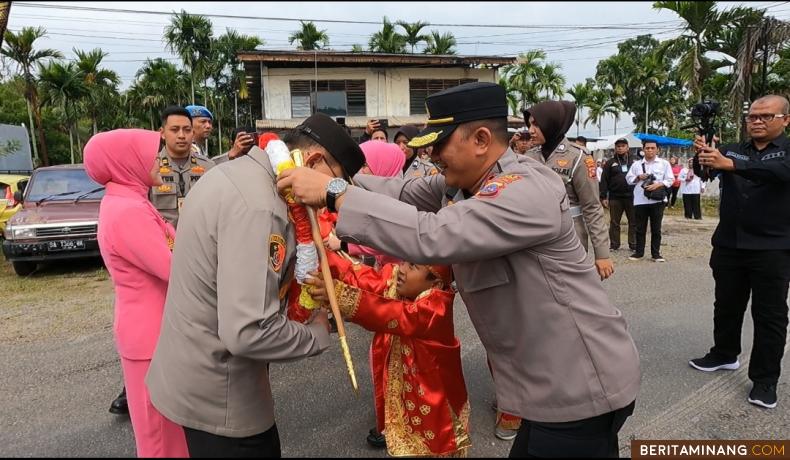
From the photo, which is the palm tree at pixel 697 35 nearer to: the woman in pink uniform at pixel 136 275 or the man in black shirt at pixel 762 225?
the man in black shirt at pixel 762 225

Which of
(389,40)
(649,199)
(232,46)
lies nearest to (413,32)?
(389,40)

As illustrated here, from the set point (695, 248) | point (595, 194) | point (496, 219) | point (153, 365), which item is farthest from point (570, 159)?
point (695, 248)

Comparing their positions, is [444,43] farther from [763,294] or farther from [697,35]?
[763,294]

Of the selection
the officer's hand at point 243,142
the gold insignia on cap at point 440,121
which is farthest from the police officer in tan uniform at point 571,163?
the officer's hand at point 243,142

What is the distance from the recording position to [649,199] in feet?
27.0

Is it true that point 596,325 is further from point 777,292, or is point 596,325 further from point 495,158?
point 777,292

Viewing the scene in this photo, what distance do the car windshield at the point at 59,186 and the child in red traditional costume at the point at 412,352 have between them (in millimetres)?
7623

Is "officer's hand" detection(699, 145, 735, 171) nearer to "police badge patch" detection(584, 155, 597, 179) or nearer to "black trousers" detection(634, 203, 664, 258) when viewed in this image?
"police badge patch" detection(584, 155, 597, 179)

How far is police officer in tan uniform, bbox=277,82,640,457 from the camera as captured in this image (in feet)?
5.05

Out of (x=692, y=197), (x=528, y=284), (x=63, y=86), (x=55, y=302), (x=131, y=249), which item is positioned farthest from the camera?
(x=63, y=86)

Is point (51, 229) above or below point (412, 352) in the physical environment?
above

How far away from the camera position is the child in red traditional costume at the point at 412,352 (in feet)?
6.80

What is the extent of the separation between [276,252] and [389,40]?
91.3ft

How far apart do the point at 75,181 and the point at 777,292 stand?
9.85 meters
